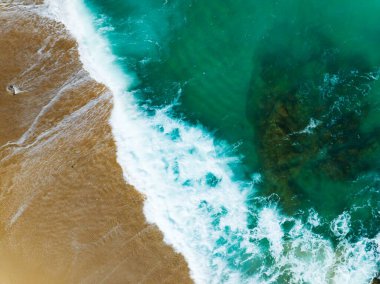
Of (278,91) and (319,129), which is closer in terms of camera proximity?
(319,129)

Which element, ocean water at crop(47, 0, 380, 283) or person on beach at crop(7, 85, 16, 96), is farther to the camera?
person on beach at crop(7, 85, 16, 96)

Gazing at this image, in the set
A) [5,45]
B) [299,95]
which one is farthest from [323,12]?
[5,45]

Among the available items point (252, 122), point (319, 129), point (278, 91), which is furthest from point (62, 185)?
point (319, 129)

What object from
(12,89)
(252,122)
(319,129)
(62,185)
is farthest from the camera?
(252,122)

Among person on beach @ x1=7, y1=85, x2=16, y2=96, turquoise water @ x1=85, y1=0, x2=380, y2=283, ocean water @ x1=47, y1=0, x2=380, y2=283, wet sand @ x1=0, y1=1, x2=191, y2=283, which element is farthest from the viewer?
turquoise water @ x1=85, y1=0, x2=380, y2=283

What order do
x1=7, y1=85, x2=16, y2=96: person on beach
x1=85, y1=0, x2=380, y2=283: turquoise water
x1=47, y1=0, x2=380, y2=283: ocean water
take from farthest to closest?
x1=85, y1=0, x2=380, y2=283: turquoise water
x1=7, y1=85, x2=16, y2=96: person on beach
x1=47, y1=0, x2=380, y2=283: ocean water

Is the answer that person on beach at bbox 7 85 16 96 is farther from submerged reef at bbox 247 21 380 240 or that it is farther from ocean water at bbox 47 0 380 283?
submerged reef at bbox 247 21 380 240

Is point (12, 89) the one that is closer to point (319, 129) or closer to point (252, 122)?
point (252, 122)

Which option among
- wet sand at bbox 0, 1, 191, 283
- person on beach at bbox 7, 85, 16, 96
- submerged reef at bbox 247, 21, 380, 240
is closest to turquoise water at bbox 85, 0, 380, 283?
submerged reef at bbox 247, 21, 380, 240
